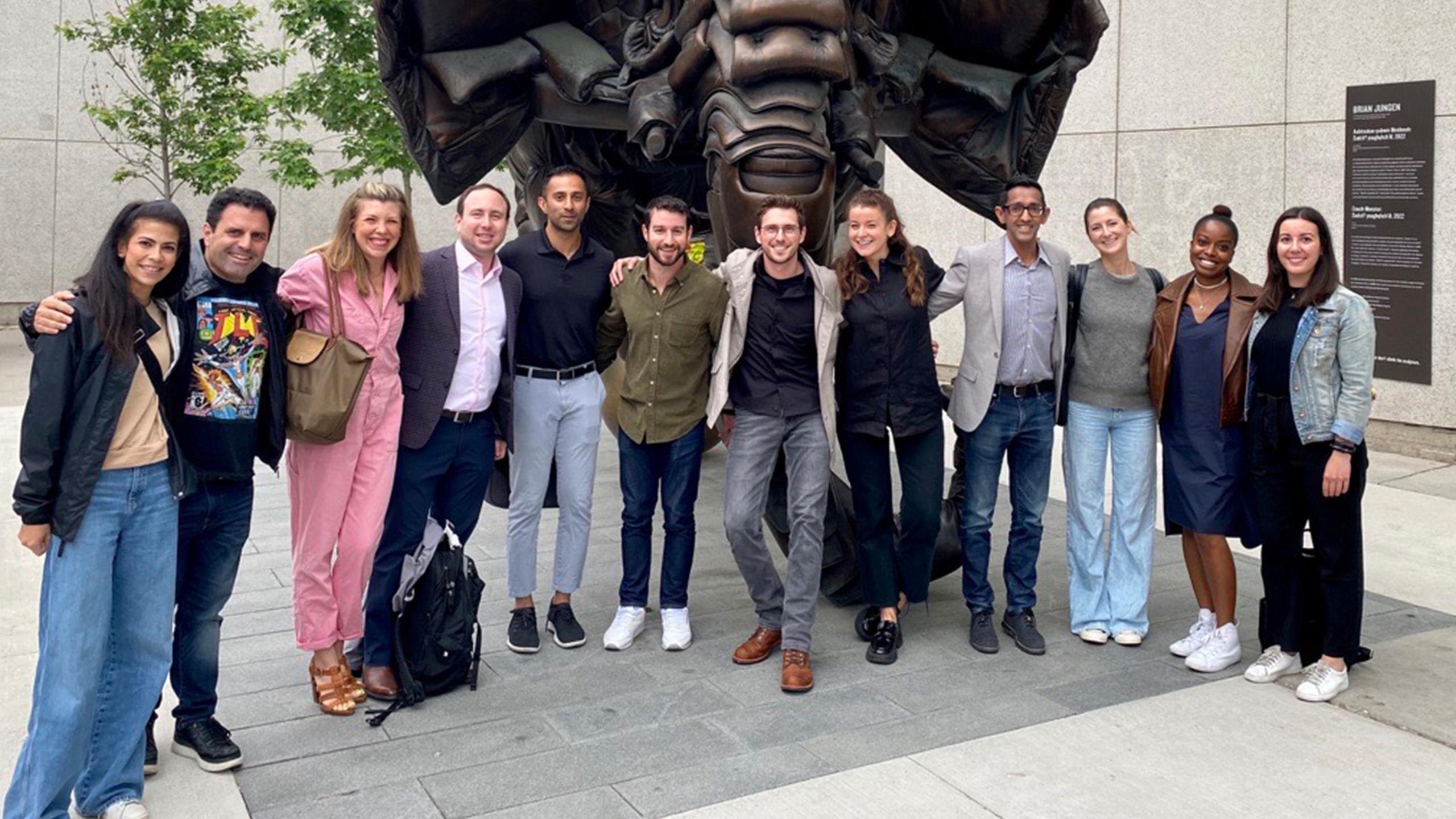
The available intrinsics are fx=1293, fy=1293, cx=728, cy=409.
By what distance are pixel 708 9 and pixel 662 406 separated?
5.19 feet

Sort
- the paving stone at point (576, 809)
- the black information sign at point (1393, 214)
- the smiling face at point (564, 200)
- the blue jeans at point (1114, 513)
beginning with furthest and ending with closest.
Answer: the black information sign at point (1393, 214) → the blue jeans at point (1114, 513) → the smiling face at point (564, 200) → the paving stone at point (576, 809)

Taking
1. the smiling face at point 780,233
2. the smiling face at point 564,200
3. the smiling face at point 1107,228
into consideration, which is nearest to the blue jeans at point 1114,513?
the smiling face at point 1107,228

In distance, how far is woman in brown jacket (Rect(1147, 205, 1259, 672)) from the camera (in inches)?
183

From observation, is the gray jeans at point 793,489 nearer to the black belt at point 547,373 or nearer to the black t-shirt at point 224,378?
the black belt at point 547,373

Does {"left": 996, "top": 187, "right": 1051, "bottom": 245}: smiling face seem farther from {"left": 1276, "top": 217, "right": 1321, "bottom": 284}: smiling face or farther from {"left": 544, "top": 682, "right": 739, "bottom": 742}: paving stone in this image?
{"left": 544, "top": 682, "right": 739, "bottom": 742}: paving stone

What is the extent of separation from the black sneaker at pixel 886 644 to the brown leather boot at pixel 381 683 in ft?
5.55

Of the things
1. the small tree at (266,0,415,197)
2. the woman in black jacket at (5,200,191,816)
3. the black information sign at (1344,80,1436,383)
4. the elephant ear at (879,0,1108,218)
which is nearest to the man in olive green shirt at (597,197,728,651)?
the elephant ear at (879,0,1108,218)

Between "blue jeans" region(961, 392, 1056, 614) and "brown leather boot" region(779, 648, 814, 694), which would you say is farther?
"blue jeans" region(961, 392, 1056, 614)

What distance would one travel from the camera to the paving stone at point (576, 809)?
133 inches

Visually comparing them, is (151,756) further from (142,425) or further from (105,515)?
(142,425)

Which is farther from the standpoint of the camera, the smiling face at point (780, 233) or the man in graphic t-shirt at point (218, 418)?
the smiling face at point (780, 233)

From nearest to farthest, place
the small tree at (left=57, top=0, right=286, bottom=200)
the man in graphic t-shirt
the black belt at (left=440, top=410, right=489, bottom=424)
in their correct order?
1. the man in graphic t-shirt
2. the black belt at (left=440, top=410, right=489, bottom=424)
3. the small tree at (left=57, top=0, right=286, bottom=200)

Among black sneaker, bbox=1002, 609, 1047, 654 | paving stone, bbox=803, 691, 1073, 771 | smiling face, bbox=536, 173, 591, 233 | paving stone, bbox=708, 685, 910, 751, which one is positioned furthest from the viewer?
black sneaker, bbox=1002, 609, 1047, 654

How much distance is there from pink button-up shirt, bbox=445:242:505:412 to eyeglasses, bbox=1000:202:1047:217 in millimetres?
1888
